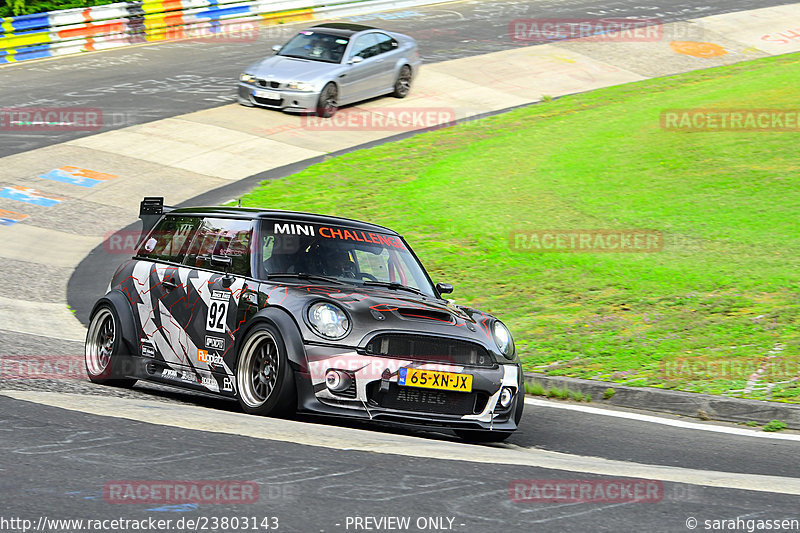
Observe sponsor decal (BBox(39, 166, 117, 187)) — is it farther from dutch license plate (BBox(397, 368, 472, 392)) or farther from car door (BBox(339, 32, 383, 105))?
dutch license plate (BBox(397, 368, 472, 392))

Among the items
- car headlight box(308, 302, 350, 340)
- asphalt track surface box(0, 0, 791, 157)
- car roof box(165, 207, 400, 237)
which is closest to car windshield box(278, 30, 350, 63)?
asphalt track surface box(0, 0, 791, 157)

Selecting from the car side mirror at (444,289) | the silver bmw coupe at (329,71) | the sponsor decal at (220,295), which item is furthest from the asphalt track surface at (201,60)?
the car side mirror at (444,289)

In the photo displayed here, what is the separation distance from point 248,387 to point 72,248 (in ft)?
28.0

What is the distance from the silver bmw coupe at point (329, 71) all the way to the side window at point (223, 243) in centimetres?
1276

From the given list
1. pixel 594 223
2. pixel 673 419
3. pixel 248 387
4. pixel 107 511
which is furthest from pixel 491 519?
pixel 594 223

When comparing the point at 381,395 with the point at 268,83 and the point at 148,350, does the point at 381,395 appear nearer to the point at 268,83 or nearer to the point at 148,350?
the point at 148,350

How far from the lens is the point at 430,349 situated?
273 inches

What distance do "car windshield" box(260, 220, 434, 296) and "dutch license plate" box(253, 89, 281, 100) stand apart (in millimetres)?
12951

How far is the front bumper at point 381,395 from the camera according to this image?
6.72m

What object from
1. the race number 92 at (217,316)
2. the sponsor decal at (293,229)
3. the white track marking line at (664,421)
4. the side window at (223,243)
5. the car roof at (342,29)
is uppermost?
the car roof at (342,29)

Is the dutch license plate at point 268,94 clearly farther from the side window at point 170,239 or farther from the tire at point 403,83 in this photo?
the side window at point 170,239

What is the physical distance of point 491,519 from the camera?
4562mm

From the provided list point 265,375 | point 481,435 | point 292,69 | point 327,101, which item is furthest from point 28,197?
point 481,435

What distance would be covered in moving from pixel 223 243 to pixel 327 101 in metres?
13.4
